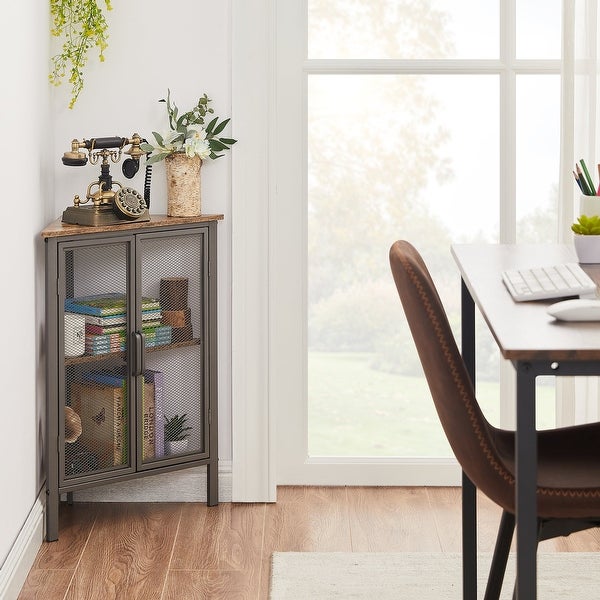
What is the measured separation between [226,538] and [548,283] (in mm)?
1567

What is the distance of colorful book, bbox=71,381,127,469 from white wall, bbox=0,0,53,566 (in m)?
0.14

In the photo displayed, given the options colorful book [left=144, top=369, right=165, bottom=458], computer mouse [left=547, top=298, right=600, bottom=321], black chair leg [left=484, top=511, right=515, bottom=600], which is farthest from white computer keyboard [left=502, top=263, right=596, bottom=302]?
colorful book [left=144, top=369, right=165, bottom=458]

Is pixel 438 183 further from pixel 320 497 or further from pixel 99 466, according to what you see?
pixel 99 466

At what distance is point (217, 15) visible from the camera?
10.9ft

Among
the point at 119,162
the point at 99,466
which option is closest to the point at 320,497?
the point at 99,466

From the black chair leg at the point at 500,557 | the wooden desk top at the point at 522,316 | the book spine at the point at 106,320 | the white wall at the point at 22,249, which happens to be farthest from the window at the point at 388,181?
the black chair leg at the point at 500,557

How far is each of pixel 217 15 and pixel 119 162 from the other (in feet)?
1.92

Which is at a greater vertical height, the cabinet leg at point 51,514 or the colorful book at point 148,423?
the colorful book at point 148,423

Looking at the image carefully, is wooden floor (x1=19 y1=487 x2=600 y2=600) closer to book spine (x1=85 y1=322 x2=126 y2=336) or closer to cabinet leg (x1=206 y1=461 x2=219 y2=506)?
cabinet leg (x1=206 y1=461 x2=219 y2=506)

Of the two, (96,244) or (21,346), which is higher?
(96,244)

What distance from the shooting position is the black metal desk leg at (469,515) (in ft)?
7.78

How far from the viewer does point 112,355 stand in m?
3.12

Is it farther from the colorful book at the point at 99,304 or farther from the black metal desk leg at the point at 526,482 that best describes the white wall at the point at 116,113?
the black metal desk leg at the point at 526,482

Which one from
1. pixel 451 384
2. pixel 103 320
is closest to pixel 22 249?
pixel 103 320
